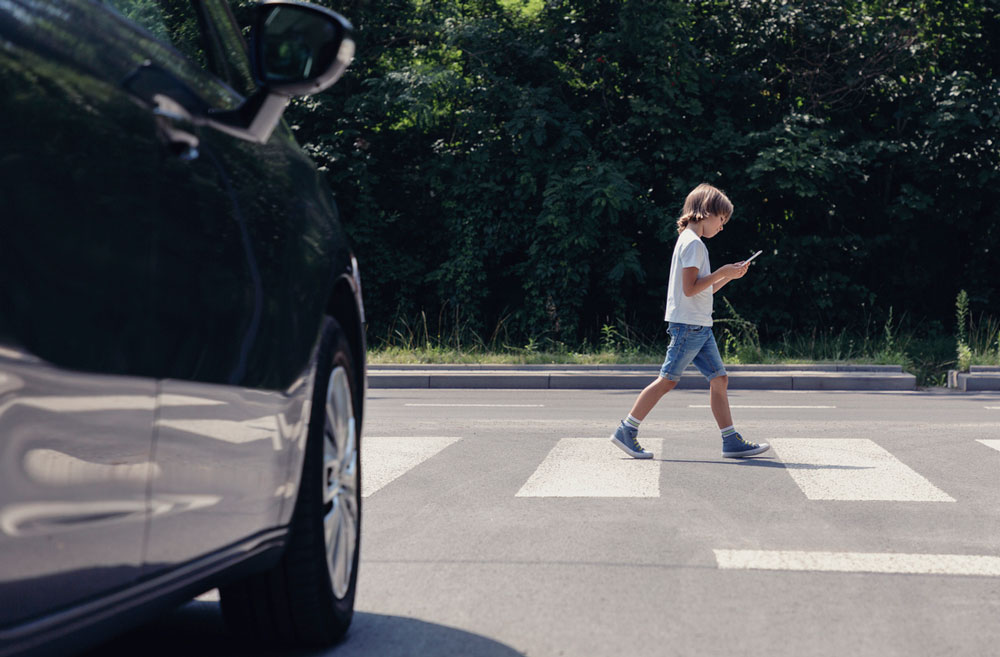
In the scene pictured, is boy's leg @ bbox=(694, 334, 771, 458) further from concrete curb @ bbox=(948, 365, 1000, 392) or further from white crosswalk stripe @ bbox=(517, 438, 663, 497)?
concrete curb @ bbox=(948, 365, 1000, 392)

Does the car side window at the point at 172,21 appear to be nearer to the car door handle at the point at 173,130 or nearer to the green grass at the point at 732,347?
the car door handle at the point at 173,130

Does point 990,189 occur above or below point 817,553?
above

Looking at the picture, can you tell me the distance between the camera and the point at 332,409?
11.9ft

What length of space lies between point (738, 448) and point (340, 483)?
5.00 m

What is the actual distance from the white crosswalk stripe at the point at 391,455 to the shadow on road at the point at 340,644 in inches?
108

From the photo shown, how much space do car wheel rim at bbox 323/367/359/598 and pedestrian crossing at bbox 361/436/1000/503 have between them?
9.56ft

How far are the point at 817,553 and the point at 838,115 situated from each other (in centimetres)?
1695

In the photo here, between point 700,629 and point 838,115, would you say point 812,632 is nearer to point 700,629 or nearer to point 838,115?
point 700,629

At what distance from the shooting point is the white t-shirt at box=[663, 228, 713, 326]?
27.3 feet

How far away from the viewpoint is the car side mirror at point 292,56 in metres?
2.81

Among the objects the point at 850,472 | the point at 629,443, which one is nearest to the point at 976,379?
the point at 629,443

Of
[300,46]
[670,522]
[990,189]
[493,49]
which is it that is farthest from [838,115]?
[300,46]

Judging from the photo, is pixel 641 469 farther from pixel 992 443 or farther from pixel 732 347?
pixel 732 347

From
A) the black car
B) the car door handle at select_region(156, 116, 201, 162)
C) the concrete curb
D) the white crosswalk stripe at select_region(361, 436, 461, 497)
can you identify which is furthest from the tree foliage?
the car door handle at select_region(156, 116, 201, 162)
